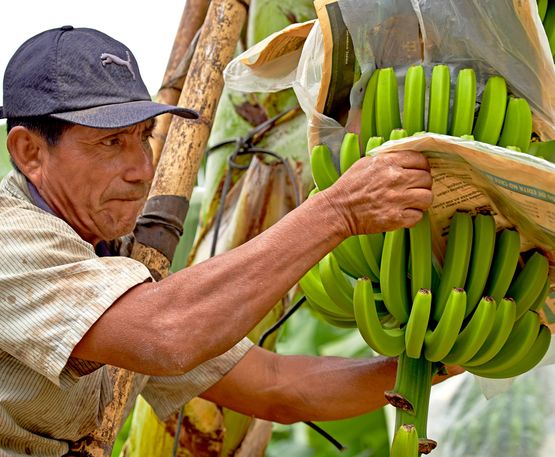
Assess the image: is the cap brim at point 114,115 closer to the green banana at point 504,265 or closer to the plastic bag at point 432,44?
the plastic bag at point 432,44

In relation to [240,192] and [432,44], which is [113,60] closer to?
[432,44]

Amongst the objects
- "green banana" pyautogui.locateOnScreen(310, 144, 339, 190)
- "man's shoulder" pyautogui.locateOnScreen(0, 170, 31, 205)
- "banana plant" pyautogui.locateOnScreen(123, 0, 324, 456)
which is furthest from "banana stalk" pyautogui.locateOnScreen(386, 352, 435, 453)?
"banana plant" pyautogui.locateOnScreen(123, 0, 324, 456)

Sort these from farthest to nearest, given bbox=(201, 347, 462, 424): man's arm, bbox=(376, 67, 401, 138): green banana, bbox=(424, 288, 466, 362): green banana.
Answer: bbox=(201, 347, 462, 424): man's arm
bbox=(376, 67, 401, 138): green banana
bbox=(424, 288, 466, 362): green banana

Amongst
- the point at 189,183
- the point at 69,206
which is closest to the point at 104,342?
the point at 69,206

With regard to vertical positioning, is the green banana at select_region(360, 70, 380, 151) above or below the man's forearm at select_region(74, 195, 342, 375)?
above

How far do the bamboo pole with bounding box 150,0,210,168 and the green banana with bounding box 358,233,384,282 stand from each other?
35.0 inches

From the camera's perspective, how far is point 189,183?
2.12 metres

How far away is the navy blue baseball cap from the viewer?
1.72 meters

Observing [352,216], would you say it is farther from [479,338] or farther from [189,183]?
[189,183]

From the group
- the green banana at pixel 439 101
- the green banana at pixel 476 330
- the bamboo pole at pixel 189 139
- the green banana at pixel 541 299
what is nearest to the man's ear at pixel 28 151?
the bamboo pole at pixel 189 139

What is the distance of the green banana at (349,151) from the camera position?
5.45ft

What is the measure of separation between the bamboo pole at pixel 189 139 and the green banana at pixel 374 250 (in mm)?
497

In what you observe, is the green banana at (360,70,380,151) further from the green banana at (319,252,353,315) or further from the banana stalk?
the banana stalk

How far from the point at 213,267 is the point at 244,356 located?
2.07 ft
